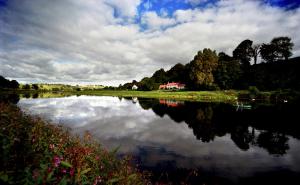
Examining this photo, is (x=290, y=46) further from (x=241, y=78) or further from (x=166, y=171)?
(x=166, y=171)

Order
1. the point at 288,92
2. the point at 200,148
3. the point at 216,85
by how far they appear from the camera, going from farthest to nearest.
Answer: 1. the point at 216,85
2. the point at 288,92
3. the point at 200,148

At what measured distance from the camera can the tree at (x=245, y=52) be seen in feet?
335

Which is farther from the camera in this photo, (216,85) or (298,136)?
(216,85)

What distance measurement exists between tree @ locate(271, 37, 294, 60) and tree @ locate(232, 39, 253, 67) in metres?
11.8

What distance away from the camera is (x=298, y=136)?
61.9 ft

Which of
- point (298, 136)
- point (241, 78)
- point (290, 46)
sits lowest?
point (298, 136)

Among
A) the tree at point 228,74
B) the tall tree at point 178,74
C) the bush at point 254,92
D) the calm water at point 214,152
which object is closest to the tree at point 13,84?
the tall tree at point 178,74

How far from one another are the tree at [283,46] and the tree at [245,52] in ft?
38.9

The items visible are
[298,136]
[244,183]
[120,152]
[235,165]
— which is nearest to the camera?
[244,183]

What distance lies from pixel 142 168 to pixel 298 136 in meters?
16.2

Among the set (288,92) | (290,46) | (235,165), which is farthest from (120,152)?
(290,46)

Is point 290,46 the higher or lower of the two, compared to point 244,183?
higher

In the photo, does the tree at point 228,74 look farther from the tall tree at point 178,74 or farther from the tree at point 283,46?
the tall tree at point 178,74

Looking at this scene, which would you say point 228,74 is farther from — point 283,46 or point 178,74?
point 178,74
